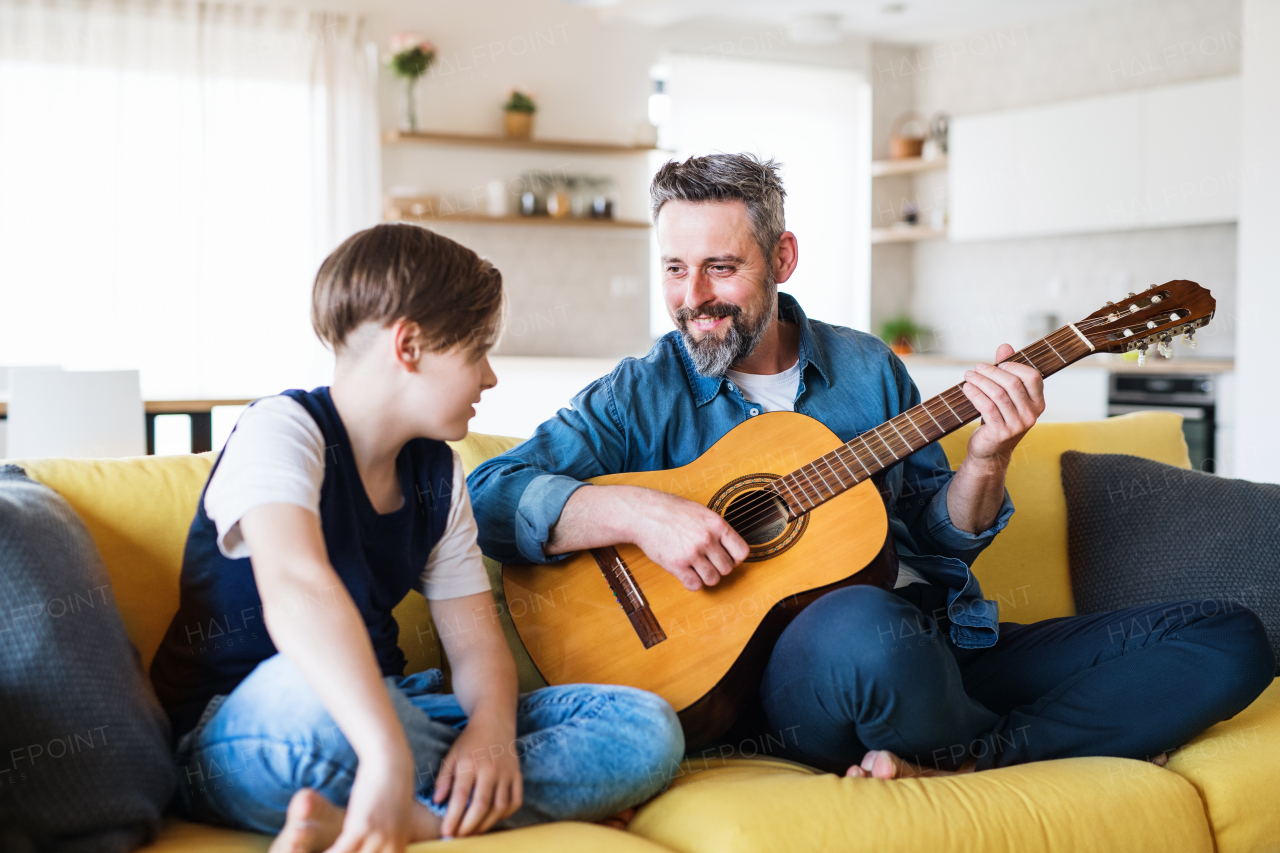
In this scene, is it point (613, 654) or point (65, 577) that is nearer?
point (65, 577)

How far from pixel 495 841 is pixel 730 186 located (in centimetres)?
108

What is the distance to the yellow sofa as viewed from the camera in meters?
1.25

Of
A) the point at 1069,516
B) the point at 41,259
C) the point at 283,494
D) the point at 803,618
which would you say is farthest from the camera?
the point at 41,259

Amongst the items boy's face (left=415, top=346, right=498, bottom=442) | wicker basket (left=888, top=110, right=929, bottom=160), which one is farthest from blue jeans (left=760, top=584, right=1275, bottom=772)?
wicker basket (left=888, top=110, right=929, bottom=160)

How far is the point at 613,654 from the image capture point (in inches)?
59.1

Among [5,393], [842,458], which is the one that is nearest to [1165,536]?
[842,458]

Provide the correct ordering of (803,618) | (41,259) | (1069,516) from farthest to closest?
(41,259)
(1069,516)
(803,618)

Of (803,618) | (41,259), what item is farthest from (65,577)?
(41,259)

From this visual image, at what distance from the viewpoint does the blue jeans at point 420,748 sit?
1122 mm

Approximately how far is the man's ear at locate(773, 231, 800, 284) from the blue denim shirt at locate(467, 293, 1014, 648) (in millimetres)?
75

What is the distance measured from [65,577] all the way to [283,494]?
30 centimetres

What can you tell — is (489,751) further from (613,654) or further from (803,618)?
(803,618)

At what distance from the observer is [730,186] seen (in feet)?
5.85

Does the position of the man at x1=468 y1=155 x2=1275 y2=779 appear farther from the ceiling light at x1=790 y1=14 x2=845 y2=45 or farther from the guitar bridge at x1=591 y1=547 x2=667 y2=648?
the ceiling light at x1=790 y1=14 x2=845 y2=45
